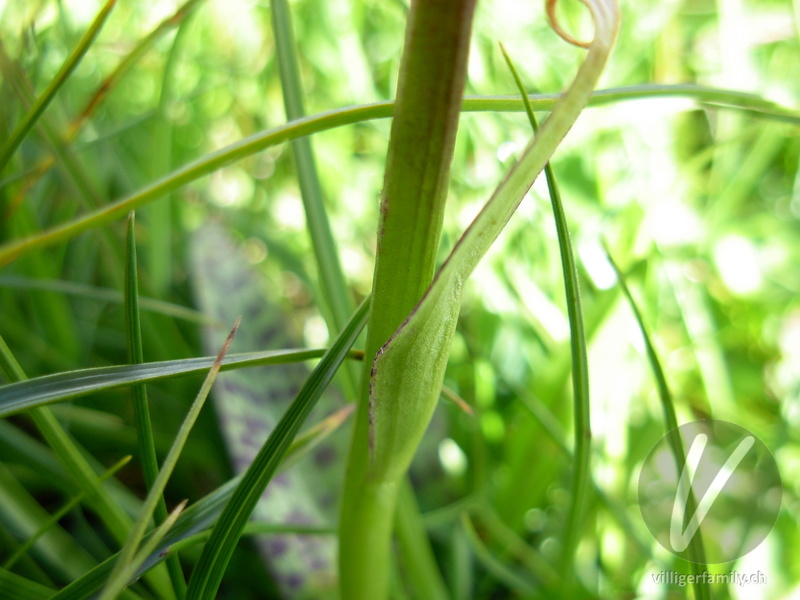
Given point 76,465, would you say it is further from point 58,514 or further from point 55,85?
point 55,85

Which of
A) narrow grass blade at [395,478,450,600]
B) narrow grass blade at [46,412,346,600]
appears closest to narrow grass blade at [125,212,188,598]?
narrow grass blade at [46,412,346,600]

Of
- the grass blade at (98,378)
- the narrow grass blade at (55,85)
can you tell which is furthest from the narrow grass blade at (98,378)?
the narrow grass blade at (55,85)

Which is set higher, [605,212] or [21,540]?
[605,212]

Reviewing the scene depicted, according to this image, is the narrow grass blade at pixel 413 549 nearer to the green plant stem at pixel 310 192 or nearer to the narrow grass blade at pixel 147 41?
the green plant stem at pixel 310 192

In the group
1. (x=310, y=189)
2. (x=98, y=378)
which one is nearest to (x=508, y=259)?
(x=310, y=189)

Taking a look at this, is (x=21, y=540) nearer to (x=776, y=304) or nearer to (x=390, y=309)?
(x=390, y=309)

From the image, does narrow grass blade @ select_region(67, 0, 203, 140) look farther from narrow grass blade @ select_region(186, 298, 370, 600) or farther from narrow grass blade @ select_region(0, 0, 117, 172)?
narrow grass blade @ select_region(186, 298, 370, 600)

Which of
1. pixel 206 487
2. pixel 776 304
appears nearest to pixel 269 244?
pixel 206 487
